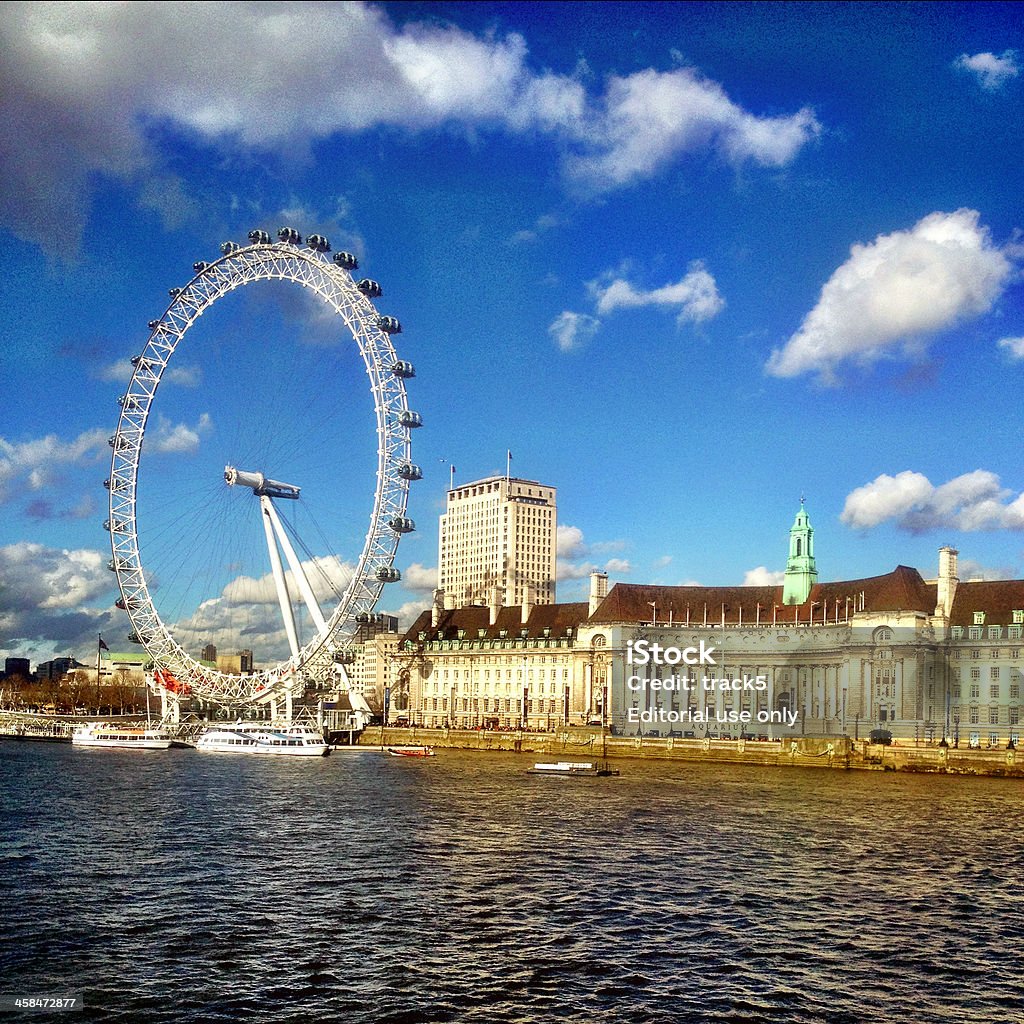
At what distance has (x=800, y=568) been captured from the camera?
15962 centimetres

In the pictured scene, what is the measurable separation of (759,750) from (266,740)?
5194 centimetres

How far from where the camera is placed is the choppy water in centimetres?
3366

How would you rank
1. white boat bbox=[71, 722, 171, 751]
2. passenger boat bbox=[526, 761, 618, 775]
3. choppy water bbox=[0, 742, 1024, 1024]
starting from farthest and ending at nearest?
white boat bbox=[71, 722, 171, 751] → passenger boat bbox=[526, 761, 618, 775] → choppy water bbox=[0, 742, 1024, 1024]

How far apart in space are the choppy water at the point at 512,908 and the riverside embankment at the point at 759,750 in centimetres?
2611

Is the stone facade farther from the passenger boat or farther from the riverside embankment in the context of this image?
the passenger boat

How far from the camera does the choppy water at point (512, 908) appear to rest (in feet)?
110

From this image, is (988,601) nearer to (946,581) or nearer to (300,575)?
(946,581)

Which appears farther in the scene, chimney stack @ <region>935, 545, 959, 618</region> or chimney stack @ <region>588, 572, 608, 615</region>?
chimney stack @ <region>588, 572, 608, 615</region>

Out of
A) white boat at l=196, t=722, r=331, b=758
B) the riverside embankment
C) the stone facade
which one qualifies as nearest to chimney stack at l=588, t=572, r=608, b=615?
the stone facade

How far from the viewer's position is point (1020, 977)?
36.9 metres

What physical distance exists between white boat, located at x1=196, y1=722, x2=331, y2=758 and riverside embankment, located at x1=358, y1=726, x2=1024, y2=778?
19.8m

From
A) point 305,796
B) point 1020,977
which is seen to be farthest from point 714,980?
point 305,796

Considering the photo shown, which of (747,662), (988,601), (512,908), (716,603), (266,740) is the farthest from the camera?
(716,603)

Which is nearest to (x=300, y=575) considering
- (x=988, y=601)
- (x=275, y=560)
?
(x=275, y=560)
